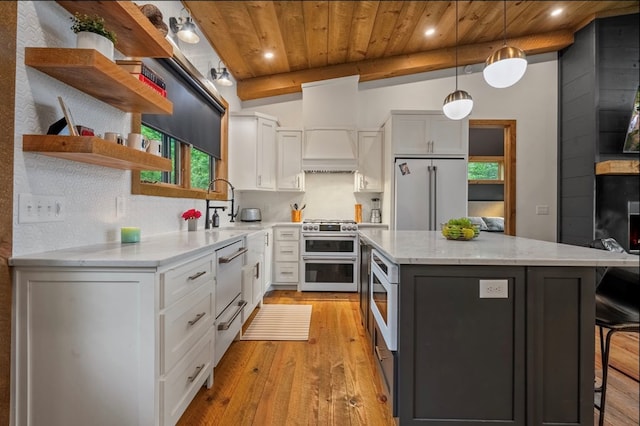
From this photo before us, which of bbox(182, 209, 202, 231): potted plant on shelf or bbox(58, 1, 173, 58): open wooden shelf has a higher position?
bbox(58, 1, 173, 58): open wooden shelf

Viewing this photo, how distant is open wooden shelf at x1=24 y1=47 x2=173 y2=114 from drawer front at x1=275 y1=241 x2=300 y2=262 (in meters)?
2.50

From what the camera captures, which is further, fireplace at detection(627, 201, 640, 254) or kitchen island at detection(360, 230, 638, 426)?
fireplace at detection(627, 201, 640, 254)

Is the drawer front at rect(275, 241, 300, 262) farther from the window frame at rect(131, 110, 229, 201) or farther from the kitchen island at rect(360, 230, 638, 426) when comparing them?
the kitchen island at rect(360, 230, 638, 426)

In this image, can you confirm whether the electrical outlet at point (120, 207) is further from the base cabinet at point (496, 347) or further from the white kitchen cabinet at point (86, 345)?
the base cabinet at point (496, 347)

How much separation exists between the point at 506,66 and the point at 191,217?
8.15ft

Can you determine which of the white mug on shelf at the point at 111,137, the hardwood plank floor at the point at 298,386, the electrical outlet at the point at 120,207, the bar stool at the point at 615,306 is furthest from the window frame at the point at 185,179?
the bar stool at the point at 615,306

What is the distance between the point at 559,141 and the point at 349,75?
3031mm

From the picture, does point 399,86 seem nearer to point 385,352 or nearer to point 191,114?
point 191,114

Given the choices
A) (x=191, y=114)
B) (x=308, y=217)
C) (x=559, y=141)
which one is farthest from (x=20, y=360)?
(x=559, y=141)

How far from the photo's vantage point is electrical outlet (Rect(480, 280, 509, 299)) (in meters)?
1.32

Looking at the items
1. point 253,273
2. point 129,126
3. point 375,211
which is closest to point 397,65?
point 375,211

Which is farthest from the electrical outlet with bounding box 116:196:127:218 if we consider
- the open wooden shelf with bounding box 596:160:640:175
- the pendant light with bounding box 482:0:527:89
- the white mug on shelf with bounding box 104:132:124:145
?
the open wooden shelf with bounding box 596:160:640:175

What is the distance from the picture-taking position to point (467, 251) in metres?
1.50

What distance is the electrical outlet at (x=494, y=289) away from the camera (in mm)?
1323
